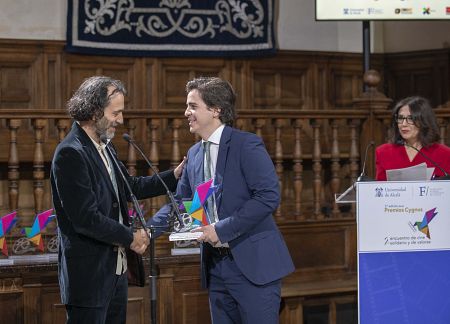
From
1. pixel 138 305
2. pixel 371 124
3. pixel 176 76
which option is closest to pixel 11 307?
pixel 138 305

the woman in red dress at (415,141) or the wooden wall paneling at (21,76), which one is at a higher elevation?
the wooden wall paneling at (21,76)

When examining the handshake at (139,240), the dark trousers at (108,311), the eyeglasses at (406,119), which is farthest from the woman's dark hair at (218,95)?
the eyeglasses at (406,119)

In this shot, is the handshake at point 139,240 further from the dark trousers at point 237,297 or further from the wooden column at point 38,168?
the wooden column at point 38,168

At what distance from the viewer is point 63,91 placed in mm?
6609

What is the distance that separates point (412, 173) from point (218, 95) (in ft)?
4.18

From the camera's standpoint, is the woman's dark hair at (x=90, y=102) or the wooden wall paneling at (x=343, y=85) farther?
the wooden wall paneling at (x=343, y=85)

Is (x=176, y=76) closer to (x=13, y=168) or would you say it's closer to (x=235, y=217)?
(x=13, y=168)

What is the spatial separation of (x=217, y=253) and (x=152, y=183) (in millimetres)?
482

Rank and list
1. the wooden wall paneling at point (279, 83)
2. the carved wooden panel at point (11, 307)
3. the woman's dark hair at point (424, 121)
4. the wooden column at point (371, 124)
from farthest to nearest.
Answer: the wooden wall paneling at point (279, 83), the wooden column at point (371, 124), the carved wooden panel at point (11, 307), the woman's dark hair at point (424, 121)

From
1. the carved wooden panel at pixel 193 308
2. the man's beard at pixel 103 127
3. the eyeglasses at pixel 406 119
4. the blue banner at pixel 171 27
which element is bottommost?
the carved wooden panel at pixel 193 308

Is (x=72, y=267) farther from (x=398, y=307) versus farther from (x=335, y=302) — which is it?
(x=335, y=302)

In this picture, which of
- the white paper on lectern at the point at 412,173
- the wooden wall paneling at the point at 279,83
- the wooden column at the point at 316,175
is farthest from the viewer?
the wooden wall paneling at the point at 279,83

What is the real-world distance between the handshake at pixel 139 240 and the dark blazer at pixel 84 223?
0.09ft

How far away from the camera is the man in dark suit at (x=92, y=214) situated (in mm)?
3180
